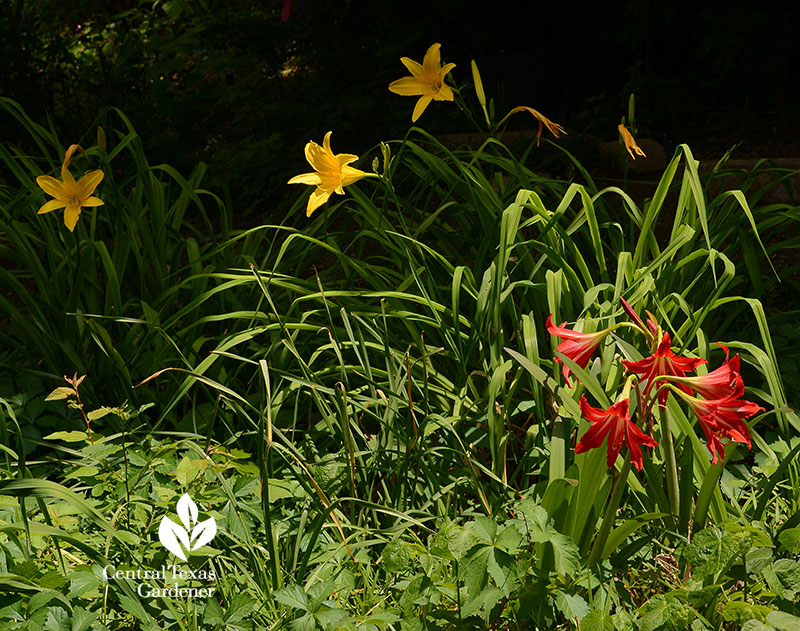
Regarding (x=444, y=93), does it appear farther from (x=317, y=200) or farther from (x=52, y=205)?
(x=52, y=205)

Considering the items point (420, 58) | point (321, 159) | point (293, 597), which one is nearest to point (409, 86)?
point (321, 159)

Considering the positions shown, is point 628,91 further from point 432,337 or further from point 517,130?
point 432,337

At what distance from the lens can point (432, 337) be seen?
2.22 metres

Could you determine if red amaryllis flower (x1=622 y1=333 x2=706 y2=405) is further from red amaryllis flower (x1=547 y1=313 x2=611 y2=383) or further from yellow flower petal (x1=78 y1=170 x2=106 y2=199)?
yellow flower petal (x1=78 y1=170 x2=106 y2=199)

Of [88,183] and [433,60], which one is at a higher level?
[433,60]

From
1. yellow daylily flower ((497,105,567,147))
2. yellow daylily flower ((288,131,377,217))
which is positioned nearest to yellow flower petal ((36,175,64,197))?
yellow daylily flower ((288,131,377,217))

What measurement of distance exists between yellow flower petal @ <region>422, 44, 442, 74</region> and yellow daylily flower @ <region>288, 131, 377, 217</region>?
15.4 inches

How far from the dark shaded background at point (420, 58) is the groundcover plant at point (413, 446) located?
1680mm

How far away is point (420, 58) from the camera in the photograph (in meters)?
5.59

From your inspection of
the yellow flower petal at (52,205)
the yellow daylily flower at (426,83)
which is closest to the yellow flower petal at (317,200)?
the yellow daylily flower at (426,83)

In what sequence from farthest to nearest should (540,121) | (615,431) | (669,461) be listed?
(540,121) < (669,461) < (615,431)

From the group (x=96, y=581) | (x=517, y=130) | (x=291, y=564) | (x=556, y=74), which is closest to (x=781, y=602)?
(x=291, y=564)

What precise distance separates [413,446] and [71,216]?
1.14m

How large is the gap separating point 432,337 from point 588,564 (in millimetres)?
874
